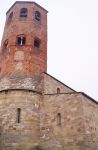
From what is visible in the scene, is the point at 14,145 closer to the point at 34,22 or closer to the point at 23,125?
the point at 23,125

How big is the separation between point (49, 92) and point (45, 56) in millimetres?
4166

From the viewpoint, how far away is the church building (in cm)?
1981

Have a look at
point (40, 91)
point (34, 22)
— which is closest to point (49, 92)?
point (40, 91)

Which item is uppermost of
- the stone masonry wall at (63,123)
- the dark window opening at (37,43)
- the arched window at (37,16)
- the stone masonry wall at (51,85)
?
the arched window at (37,16)

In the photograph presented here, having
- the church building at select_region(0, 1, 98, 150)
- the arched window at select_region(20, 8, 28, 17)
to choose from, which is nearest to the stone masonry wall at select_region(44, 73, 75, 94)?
the church building at select_region(0, 1, 98, 150)

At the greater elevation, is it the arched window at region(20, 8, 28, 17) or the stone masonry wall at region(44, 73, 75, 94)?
the arched window at region(20, 8, 28, 17)

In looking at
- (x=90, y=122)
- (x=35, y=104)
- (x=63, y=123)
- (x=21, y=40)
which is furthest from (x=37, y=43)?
(x=90, y=122)

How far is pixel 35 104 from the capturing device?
21.7 metres

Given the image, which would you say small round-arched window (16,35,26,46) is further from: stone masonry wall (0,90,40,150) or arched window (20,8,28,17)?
stone masonry wall (0,90,40,150)

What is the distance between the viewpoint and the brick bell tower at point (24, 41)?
23.9 meters

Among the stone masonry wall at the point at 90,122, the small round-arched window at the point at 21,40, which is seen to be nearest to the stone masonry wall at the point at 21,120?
the stone masonry wall at the point at 90,122

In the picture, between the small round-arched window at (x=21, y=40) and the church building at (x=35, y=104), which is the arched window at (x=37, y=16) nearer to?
the church building at (x=35, y=104)

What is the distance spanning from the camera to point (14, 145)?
19.5 m

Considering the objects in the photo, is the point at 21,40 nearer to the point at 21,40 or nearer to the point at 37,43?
the point at 21,40
